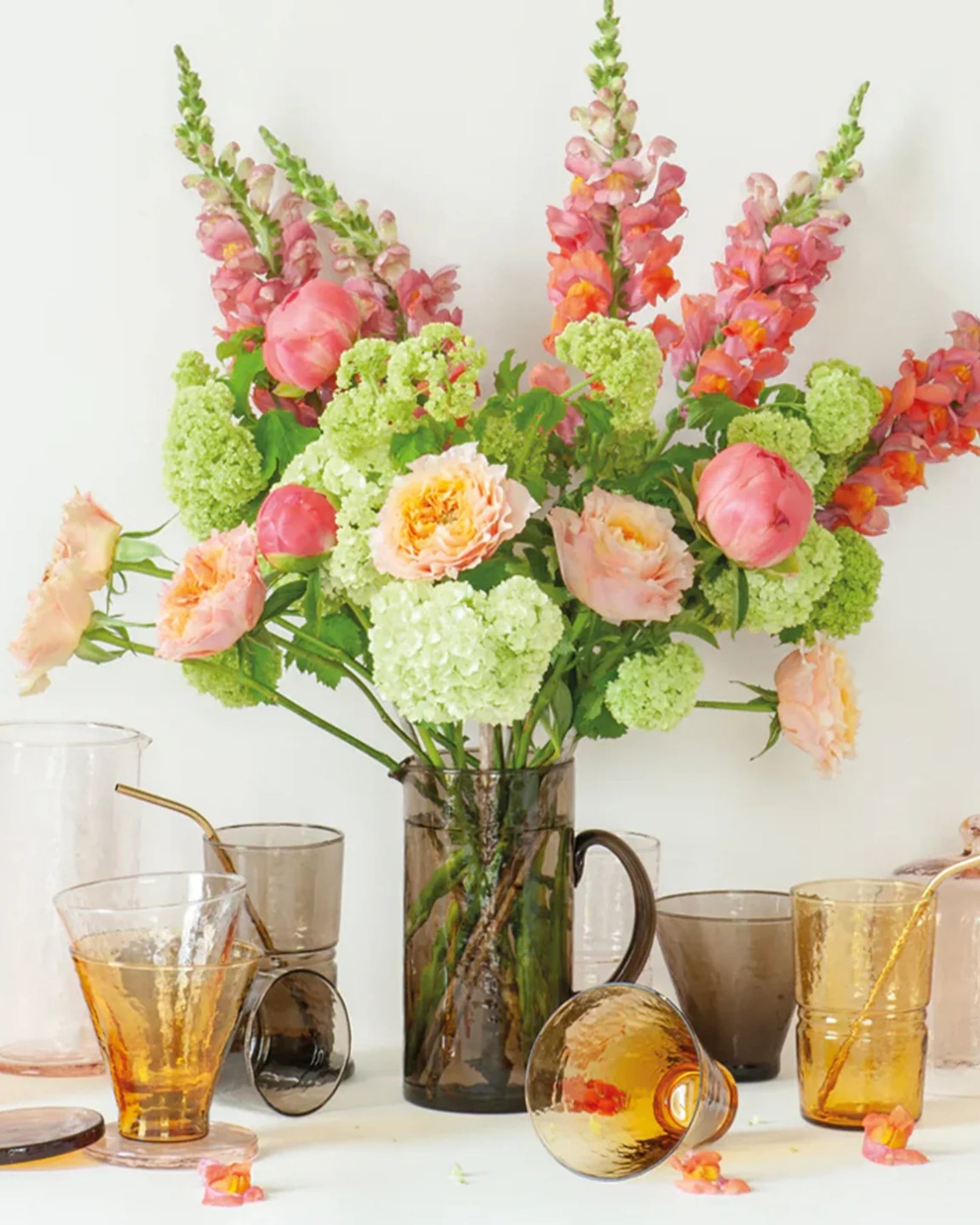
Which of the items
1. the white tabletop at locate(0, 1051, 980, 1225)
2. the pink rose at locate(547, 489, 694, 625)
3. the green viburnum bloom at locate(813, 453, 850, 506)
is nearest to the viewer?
the white tabletop at locate(0, 1051, 980, 1225)

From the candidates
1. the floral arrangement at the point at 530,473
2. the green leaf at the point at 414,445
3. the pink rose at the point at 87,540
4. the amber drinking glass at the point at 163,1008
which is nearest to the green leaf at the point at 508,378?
the floral arrangement at the point at 530,473

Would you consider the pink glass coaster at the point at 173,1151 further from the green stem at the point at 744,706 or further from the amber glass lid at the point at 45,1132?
the green stem at the point at 744,706

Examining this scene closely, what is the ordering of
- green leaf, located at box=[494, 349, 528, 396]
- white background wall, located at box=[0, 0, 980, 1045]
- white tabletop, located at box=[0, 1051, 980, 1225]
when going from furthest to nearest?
white background wall, located at box=[0, 0, 980, 1045] < green leaf, located at box=[494, 349, 528, 396] < white tabletop, located at box=[0, 1051, 980, 1225]

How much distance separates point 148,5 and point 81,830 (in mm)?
741

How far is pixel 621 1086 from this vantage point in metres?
1.05

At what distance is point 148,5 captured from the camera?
1.43 meters

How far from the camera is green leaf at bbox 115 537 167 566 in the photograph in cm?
116

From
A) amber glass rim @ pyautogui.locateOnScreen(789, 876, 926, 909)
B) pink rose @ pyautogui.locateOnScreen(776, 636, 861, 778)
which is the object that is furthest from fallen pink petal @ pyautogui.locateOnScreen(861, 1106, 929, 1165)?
pink rose @ pyautogui.locateOnScreen(776, 636, 861, 778)

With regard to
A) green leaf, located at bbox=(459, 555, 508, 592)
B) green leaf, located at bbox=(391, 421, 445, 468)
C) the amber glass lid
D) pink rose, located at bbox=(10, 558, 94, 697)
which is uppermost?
green leaf, located at bbox=(391, 421, 445, 468)

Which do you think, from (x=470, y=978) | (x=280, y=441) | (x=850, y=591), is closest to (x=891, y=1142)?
(x=470, y=978)

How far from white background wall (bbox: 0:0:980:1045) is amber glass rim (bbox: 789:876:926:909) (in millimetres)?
262

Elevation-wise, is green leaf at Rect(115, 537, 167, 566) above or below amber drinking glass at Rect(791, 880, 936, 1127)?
above

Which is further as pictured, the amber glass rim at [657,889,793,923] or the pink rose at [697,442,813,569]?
the amber glass rim at [657,889,793,923]

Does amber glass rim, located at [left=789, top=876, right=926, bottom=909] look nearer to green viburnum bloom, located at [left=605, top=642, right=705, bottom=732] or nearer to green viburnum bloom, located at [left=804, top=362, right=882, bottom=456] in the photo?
green viburnum bloom, located at [left=605, top=642, right=705, bottom=732]
